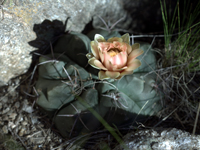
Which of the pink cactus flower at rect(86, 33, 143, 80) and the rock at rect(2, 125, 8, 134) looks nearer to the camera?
the pink cactus flower at rect(86, 33, 143, 80)

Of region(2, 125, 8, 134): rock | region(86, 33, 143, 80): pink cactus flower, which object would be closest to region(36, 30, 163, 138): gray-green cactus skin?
region(86, 33, 143, 80): pink cactus flower

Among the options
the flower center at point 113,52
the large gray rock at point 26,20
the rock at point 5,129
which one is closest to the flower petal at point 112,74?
the flower center at point 113,52

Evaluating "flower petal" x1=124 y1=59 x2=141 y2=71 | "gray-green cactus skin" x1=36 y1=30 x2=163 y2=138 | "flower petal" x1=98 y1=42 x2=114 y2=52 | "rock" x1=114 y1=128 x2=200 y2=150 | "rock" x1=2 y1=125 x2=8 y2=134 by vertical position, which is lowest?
"rock" x1=2 y1=125 x2=8 y2=134

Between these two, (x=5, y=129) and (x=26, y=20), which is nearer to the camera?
(x=26, y=20)

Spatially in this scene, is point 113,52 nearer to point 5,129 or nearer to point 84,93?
point 84,93

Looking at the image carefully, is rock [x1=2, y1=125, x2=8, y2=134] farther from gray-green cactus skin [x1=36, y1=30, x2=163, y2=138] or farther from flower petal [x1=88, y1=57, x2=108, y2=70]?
flower petal [x1=88, y1=57, x2=108, y2=70]

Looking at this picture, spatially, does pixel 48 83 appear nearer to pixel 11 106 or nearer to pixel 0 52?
pixel 0 52

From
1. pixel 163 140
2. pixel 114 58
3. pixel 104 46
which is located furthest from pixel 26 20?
pixel 163 140
